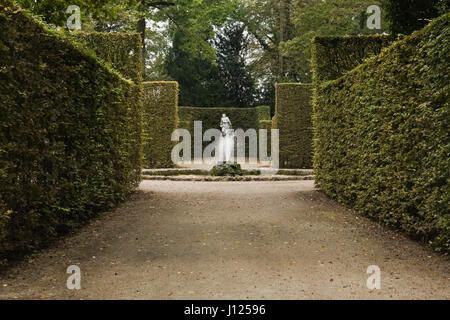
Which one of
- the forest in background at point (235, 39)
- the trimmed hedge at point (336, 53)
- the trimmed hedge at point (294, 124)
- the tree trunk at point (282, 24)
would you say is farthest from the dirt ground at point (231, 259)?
the tree trunk at point (282, 24)

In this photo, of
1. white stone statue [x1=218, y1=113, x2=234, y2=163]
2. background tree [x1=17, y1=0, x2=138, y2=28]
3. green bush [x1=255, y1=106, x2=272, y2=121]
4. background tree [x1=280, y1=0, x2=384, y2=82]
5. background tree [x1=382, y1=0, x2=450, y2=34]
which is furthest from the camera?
green bush [x1=255, y1=106, x2=272, y2=121]

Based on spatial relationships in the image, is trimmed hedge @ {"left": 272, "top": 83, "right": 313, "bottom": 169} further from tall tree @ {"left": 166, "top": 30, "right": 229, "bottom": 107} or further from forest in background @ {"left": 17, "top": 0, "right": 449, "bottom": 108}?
tall tree @ {"left": 166, "top": 30, "right": 229, "bottom": 107}

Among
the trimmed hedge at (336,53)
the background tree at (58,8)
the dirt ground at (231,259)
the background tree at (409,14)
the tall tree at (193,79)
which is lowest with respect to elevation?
the dirt ground at (231,259)

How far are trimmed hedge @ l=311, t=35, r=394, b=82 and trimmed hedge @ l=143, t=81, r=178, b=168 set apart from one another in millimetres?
8353

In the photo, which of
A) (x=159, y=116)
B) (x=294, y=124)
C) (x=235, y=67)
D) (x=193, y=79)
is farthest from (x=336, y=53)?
(x=235, y=67)

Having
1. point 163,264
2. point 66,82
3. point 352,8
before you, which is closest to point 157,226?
point 163,264

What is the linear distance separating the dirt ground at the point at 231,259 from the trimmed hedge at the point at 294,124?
32.2 feet

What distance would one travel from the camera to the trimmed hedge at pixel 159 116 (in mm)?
16719

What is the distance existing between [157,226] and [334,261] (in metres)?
2.92

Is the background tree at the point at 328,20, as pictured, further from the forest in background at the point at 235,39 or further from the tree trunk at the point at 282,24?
the tree trunk at the point at 282,24

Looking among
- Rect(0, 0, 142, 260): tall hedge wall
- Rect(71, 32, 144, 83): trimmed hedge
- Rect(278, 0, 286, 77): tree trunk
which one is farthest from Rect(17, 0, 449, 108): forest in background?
Rect(0, 0, 142, 260): tall hedge wall

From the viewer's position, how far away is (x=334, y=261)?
4727 millimetres

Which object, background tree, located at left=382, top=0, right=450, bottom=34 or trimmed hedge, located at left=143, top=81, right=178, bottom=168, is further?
trimmed hedge, located at left=143, top=81, right=178, bottom=168

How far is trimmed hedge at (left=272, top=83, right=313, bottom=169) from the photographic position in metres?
17.1
